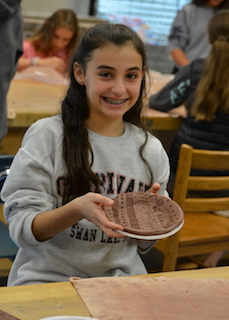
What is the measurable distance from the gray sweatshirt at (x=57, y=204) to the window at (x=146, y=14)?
13.9 ft

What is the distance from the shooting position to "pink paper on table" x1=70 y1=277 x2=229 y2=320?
2.78ft

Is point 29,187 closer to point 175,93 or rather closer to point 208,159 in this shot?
point 208,159

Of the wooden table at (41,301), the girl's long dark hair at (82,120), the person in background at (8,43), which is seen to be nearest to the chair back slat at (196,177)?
the girl's long dark hair at (82,120)

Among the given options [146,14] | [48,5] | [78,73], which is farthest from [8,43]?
[146,14]

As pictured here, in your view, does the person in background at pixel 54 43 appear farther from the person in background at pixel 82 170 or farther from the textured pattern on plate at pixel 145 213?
the textured pattern on plate at pixel 145 213

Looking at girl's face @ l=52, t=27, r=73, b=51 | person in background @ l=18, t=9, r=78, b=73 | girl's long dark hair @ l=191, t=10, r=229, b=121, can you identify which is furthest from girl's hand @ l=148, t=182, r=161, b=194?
girl's face @ l=52, t=27, r=73, b=51

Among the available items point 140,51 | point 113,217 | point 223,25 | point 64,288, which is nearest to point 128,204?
point 113,217

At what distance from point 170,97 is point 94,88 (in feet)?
4.49

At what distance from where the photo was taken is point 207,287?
3.18 ft

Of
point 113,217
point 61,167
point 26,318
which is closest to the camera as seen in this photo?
point 26,318

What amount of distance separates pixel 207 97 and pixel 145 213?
133 cm

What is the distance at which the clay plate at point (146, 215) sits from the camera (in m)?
1.03

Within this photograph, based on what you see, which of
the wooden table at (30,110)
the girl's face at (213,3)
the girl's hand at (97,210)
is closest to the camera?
the girl's hand at (97,210)

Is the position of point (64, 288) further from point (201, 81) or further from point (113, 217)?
point (201, 81)
